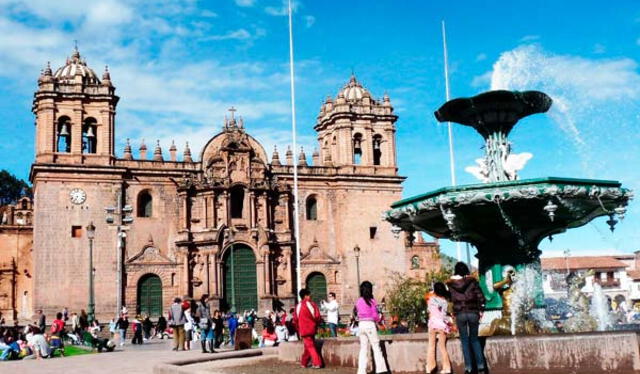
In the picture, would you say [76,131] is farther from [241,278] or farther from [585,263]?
[585,263]

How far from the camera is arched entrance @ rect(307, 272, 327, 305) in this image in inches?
1563

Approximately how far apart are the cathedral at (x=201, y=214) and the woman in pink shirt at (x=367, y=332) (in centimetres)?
2510

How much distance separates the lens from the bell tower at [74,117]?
36.4 m

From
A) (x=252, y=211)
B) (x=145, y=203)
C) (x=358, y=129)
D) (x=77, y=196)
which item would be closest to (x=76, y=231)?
(x=77, y=196)

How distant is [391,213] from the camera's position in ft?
43.8

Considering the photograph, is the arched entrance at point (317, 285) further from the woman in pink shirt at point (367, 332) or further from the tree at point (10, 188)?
the tree at point (10, 188)

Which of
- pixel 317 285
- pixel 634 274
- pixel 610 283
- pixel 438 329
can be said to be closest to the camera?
pixel 438 329

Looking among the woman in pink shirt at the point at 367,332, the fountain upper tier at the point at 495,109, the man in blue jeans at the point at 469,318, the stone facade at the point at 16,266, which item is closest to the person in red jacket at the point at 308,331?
the woman in pink shirt at the point at 367,332

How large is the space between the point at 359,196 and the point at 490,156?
28.0m

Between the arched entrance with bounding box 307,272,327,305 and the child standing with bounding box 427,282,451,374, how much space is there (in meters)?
31.0

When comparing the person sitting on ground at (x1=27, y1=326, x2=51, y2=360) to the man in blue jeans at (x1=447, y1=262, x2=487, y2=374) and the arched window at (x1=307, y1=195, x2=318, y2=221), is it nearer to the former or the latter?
the man in blue jeans at (x1=447, y1=262, x2=487, y2=374)

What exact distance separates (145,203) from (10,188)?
132 feet

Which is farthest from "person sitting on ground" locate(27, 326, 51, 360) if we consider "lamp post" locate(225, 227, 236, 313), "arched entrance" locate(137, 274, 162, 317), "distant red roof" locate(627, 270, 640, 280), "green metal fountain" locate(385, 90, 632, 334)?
"distant red roof" locate(627, 270, 640, 280)

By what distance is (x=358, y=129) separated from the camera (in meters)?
42.7
